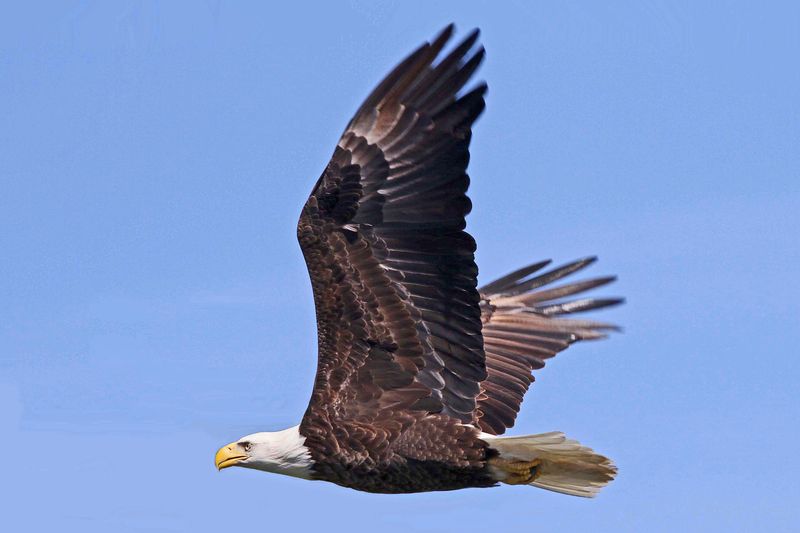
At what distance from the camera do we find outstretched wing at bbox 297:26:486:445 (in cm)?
1134

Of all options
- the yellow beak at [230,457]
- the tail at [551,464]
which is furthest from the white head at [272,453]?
the tail at [551,464]

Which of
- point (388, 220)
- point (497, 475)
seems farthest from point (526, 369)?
point (388, 220)

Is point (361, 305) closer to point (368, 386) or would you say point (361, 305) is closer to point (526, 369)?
point (368, 386)

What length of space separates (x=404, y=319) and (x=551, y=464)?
5.11ft

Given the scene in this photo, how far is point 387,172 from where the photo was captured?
1162 centimetres

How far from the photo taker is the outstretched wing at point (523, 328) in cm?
1331

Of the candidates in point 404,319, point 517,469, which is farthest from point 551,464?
point 404,319

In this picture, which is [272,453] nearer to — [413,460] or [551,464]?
[413,460]

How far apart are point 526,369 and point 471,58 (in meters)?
3.46

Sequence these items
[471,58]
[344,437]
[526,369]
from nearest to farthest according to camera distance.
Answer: [471,58]
[344,437]
[526,369]

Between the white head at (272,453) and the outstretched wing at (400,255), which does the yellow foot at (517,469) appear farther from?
the white head at (272,453)

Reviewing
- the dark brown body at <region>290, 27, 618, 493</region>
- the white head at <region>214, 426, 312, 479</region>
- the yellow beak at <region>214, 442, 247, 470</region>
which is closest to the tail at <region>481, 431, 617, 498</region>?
the dark brown body at <region>290, 27, 618, 493</region>

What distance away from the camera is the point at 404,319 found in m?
11.8

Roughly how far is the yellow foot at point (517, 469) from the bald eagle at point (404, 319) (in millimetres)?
12
